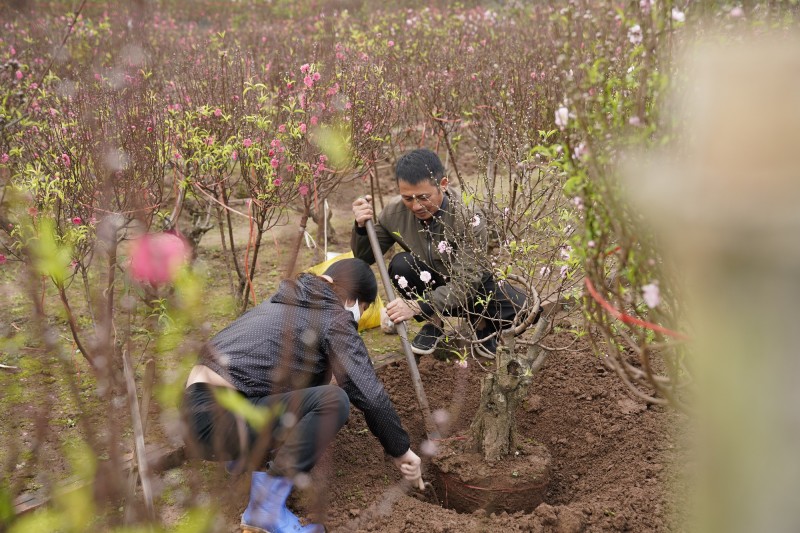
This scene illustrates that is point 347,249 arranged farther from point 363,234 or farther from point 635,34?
point 635,34

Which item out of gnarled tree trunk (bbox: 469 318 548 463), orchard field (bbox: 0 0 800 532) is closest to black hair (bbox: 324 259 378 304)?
orchard field (bbox: 0 0 800 532)

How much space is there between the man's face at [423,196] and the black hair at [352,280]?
2.53ft

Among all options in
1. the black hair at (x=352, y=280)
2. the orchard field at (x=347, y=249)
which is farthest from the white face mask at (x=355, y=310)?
the orchard field at (x=347, y=249)

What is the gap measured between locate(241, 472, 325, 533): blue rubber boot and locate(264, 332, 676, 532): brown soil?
0.57 feet

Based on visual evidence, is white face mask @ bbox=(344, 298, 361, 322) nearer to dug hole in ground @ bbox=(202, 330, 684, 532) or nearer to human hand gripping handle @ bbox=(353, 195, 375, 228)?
dug hole in ground @ bbox=(202, 330, 684, 532)

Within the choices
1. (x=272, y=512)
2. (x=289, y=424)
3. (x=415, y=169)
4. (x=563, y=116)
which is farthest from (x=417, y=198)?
(x=563, y=116)

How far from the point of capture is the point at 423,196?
4.00m

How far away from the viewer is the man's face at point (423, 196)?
3.97 metres

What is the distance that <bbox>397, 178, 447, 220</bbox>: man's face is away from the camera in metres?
3.97

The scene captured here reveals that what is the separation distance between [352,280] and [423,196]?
0.94 meters

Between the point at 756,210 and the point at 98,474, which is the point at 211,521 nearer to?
the point at 98,474

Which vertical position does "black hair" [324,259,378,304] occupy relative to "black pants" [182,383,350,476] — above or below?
above

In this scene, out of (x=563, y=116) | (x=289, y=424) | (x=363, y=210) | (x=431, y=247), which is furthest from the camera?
(x=431, y=247)

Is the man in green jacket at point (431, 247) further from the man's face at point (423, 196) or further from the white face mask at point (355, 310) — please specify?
the white face mask at point (355, 310)
